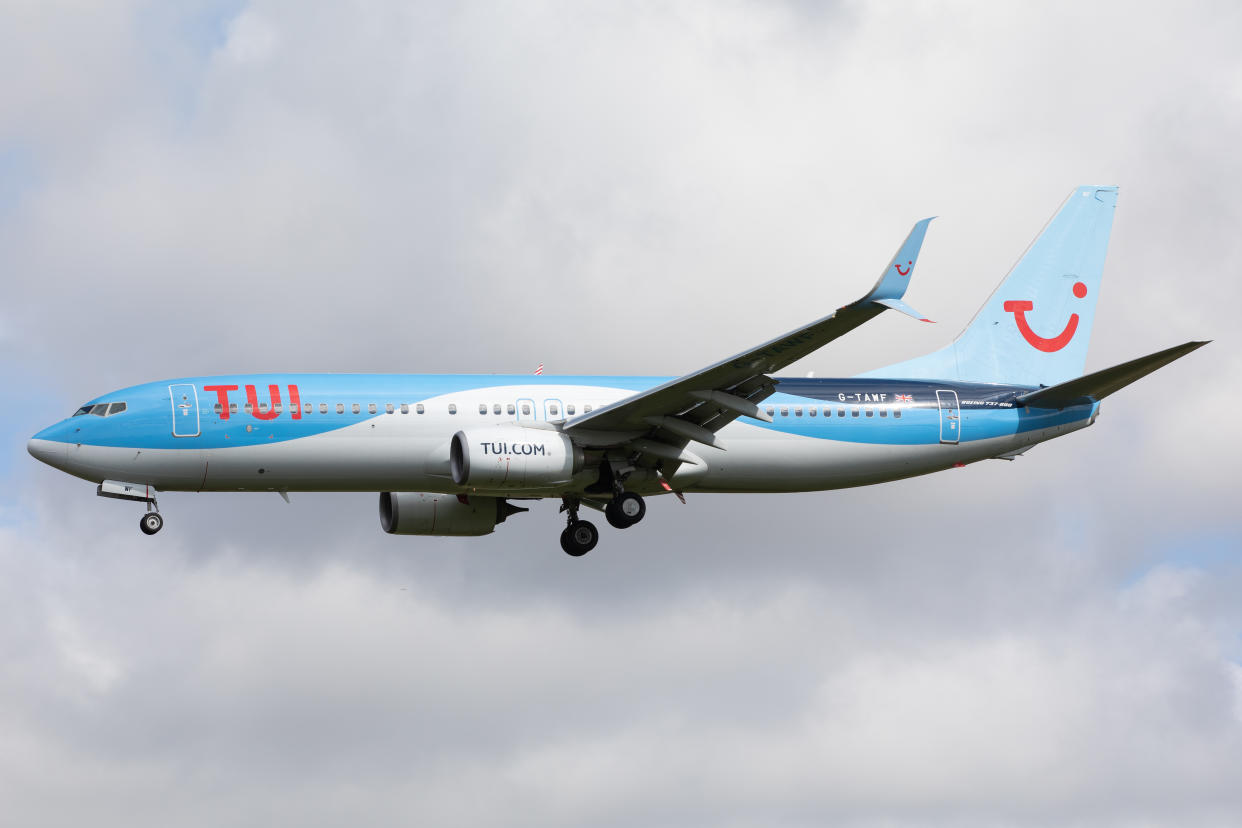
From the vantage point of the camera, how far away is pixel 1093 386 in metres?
43.3

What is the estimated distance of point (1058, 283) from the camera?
4950 cm

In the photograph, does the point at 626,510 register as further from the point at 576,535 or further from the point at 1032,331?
the point at 1032,331

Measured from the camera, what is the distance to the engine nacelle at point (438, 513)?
45.2 metres

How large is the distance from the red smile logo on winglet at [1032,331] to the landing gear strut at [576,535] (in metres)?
13.9

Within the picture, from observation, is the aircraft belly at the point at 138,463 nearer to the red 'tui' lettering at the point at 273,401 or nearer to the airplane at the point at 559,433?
the airplane at the point at 559,433

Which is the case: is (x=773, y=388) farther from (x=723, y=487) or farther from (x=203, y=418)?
(x=203, y=418)

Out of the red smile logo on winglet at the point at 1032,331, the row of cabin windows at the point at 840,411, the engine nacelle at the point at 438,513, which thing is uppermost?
the red smile logo on winglet at the point at 1032,331

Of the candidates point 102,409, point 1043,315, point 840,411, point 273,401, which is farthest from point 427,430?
point 1043,315

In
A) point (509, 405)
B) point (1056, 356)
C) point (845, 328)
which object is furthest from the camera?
point (1056, 356)

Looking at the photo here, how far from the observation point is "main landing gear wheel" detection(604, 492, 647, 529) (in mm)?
41500

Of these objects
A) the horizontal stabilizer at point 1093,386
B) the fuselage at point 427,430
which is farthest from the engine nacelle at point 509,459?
the horizontal stabilizer at point 1093,386

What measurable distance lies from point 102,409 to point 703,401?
45.9ft

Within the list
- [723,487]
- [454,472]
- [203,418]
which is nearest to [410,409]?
[454,472]

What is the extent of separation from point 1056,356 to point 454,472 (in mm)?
18885
